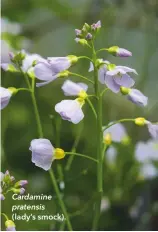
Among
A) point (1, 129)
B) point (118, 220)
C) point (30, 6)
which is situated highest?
point (30, 6)

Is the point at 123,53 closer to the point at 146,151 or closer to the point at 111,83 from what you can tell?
the point at 111,83

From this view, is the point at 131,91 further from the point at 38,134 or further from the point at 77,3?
the point at 77,3

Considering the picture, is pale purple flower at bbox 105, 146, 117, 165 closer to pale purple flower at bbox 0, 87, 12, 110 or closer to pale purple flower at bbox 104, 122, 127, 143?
pale purple flower at bbox 104, 122, 127, 143

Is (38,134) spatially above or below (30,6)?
below

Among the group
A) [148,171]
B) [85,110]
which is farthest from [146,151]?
[85,110]

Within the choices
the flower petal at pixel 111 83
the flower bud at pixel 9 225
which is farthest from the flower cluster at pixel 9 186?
the flower petal at pixel 111 83

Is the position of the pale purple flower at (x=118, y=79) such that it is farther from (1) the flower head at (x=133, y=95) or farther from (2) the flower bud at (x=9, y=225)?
(2) the flower bud at (x=9, y=225)

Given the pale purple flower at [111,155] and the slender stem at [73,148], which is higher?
the slender stem at [73,148]

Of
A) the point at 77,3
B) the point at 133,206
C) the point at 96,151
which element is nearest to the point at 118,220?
the point at 133,206
